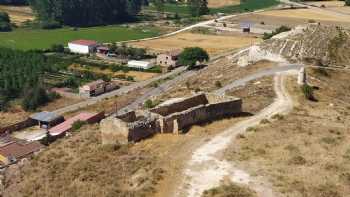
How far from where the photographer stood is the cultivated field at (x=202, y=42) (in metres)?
123

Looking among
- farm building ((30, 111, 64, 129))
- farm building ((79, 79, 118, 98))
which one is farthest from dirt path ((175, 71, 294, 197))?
farm building ((79, 79, 118, 98))

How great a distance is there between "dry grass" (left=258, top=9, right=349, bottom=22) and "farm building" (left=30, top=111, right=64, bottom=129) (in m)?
90.1

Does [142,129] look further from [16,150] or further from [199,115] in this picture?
[16,150]

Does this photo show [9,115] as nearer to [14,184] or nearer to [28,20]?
[14,184]

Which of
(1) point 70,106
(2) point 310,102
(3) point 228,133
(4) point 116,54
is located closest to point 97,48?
(4) point 116,54

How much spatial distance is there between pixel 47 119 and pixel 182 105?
37.3 m

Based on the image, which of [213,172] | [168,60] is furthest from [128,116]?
[168,60]

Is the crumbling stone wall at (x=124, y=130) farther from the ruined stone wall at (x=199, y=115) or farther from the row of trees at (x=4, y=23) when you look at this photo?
the row of trees at (x=4, y=23)

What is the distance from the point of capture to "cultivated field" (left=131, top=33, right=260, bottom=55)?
123 m

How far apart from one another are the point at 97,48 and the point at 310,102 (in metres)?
79.0

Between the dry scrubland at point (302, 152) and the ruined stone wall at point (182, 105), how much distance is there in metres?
5.62

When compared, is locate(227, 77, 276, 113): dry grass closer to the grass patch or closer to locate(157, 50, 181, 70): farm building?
the grass patch

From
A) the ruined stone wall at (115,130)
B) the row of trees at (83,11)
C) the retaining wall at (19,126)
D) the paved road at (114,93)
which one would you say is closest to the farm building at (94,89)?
the paved road at (114,93)

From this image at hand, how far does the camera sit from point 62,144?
39.2m
